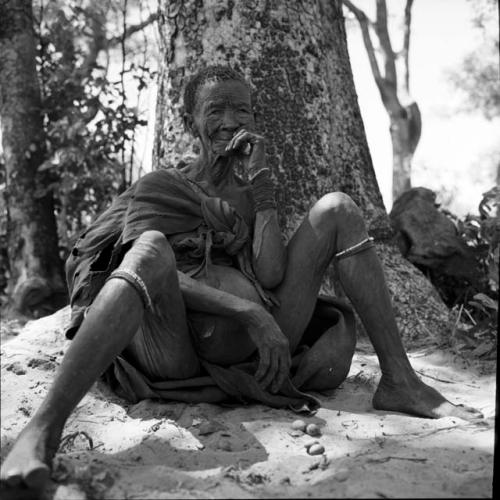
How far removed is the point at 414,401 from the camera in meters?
3.54

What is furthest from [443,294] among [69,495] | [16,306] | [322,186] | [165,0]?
[69,495]

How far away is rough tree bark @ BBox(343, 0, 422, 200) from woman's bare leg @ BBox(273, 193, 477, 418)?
38.3 ft

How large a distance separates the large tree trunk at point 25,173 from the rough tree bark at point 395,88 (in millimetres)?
9014

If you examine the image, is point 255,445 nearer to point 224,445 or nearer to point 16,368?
point 224,445

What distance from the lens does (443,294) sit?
6309 millimetres

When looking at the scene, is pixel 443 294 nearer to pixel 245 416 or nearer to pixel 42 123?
pixel 245 416

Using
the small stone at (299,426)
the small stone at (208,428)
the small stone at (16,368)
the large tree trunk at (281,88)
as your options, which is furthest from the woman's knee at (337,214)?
the small stone at (16,368)

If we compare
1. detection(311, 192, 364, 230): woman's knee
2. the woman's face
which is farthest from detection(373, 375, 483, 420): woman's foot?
the woman's face

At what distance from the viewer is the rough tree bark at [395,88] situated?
49.8ft

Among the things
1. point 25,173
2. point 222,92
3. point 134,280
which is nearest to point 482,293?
point 222,92

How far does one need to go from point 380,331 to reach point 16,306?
4.29m

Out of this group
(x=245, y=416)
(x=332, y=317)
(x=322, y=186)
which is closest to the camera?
(x=245, y=416)

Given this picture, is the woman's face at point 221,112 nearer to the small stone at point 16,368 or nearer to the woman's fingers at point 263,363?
the woman's fingers at point 263,363

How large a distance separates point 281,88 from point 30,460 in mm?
3119
